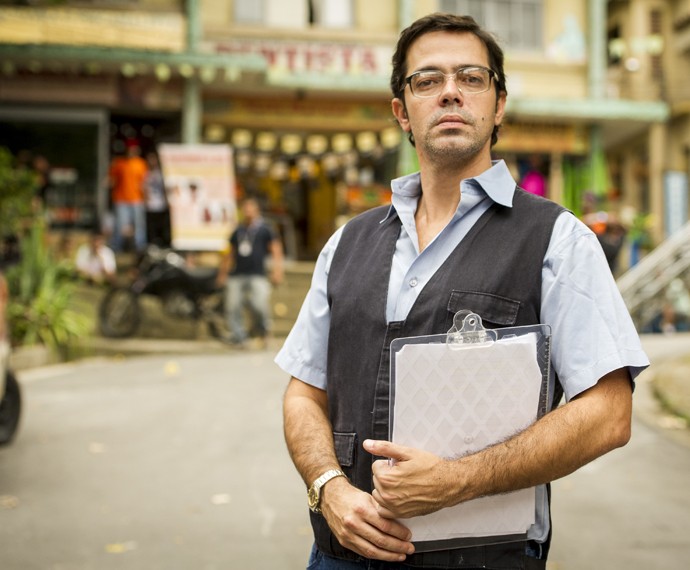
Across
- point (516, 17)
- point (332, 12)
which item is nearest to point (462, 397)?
point (332, 12)

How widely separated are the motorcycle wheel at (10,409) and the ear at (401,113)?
5.11 m

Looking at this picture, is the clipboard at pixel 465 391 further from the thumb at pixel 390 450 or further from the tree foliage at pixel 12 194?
the tree foliage at pixel 12 194

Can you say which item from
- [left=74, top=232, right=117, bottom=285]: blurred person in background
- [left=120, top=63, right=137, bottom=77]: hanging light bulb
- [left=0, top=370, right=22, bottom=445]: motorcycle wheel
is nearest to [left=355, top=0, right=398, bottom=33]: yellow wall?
[left=120, top=63, right=137, bottom=77]: hanging light bulb

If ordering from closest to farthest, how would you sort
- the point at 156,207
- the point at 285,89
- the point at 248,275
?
1. the point at 248,275
2. the point at 156,207
3. the point at 285,89

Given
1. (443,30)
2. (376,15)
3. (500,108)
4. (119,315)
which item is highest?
(376,15)

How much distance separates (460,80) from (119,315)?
10.8 meters

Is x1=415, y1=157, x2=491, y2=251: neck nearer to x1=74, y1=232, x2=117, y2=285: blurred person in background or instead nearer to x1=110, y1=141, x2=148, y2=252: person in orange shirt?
x1=74, y1=232, x2=117, y2=285: blurred person in background

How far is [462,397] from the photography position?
1.85 metres

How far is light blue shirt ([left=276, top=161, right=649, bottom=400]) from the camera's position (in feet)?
6.14

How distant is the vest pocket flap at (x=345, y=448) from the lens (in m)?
2.08

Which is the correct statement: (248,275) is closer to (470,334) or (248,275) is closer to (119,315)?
(119,315)

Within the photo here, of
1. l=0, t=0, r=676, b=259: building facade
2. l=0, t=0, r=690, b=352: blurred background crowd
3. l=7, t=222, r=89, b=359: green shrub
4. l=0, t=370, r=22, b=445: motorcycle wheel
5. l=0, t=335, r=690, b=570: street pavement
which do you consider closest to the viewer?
l=0, t=335, r=690, b=570: street pavement

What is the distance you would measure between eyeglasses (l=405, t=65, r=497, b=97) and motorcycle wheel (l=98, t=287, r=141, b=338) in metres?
10.5

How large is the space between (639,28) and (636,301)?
1369 cm
